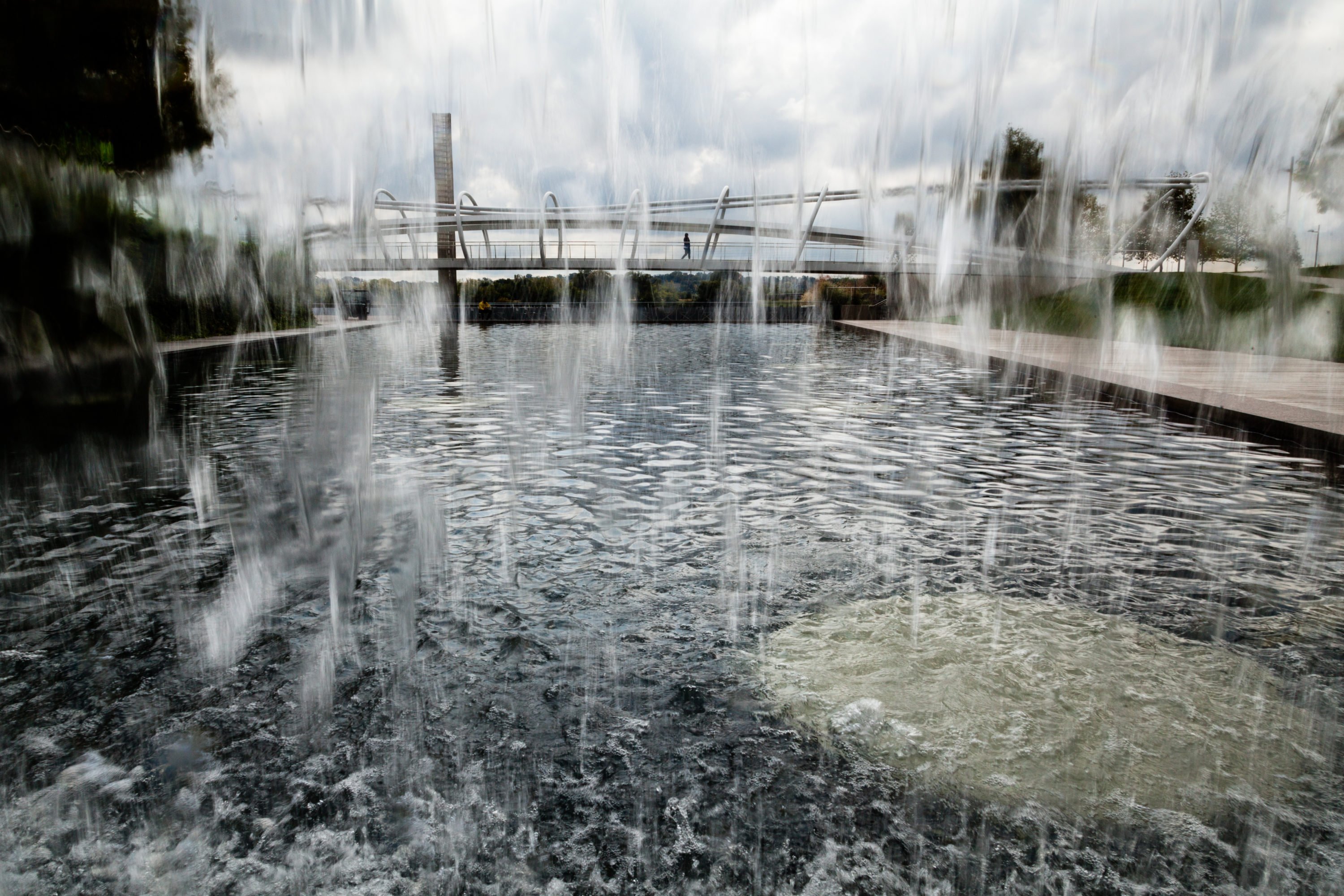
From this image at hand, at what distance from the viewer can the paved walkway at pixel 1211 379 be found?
25.9ft

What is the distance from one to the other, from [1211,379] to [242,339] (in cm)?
2220

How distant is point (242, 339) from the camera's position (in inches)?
897

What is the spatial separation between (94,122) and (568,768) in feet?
45.8

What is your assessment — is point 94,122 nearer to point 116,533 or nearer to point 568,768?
point 116,533

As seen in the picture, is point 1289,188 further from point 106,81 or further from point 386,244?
point 386,244

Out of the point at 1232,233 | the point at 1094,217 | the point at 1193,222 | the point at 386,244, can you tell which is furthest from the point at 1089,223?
the point at 386,244

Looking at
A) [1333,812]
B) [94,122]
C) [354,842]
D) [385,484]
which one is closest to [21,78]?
[94,122]

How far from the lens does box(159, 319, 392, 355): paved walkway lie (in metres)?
18.7

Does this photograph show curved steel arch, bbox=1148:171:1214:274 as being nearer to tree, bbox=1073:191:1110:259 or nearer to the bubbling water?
tree, bbox=1073:191:1110:259

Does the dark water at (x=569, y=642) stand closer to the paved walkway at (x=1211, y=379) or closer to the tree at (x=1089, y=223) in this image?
the paved walkway at (x=1211, y=379)

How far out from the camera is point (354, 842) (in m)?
2.15

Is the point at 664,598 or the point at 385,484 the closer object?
the point at 664,598

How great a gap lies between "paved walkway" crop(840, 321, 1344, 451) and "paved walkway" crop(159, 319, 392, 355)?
17.4 m

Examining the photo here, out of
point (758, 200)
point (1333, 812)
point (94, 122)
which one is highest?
point (758, 200)
